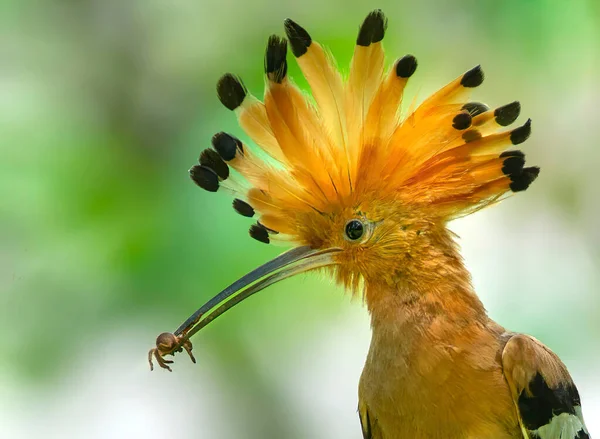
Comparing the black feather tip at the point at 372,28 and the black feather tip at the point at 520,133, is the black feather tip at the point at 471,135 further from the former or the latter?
the black feather tip at the point at 372,28

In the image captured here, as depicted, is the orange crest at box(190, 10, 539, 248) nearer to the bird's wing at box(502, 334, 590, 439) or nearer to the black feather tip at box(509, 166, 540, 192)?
the black feather tip at box(509, 166, 540, 192)

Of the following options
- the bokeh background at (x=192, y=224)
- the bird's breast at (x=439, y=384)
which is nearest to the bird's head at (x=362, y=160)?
the bird's breast at (x=439, y=384)

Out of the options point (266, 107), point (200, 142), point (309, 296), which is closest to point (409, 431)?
point (266, 107)

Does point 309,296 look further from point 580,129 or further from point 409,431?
point 580,129

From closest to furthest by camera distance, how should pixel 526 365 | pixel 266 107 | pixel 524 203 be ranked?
1. pixel 526 365
2. pixel 266 107
3. pixel 524 203

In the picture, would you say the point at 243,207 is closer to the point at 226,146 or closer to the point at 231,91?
the point at 226,146

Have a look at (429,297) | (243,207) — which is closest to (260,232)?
(243,207)
